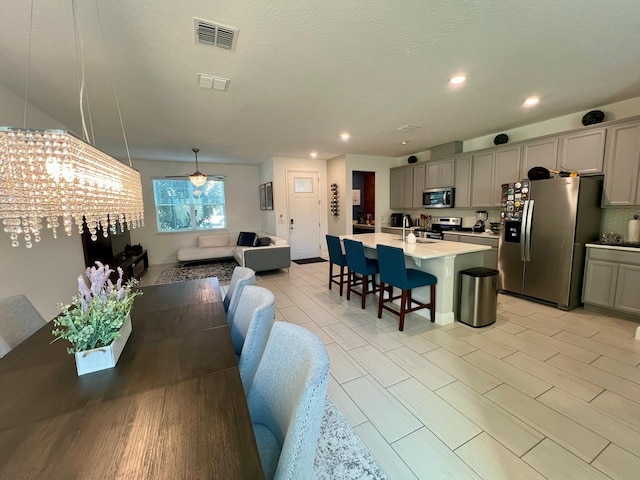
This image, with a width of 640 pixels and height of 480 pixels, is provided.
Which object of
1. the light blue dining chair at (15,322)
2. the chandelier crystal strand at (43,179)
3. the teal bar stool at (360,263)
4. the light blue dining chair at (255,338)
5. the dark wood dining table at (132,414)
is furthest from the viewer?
the teal bar stool at (360,263)

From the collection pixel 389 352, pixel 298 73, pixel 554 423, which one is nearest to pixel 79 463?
pixel 389 352

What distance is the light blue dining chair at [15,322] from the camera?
56.5 inches

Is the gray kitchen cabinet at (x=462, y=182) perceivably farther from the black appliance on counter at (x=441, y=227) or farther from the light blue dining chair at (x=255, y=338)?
the light blue dining chair at (x=255, y=338)

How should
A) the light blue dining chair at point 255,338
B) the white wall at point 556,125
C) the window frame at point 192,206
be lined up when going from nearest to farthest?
the light blue dining chair at point 255,338
the white wall at point 556,125
the window frame at point 192,206

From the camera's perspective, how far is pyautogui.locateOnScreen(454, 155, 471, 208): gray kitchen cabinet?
471cm

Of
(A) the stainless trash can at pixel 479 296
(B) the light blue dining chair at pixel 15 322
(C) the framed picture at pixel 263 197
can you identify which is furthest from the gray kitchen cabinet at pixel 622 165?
(C) the framed picture at pixel 263 197

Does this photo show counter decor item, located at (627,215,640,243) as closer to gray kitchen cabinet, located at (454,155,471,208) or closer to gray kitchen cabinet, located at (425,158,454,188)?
gray kitchen cabinet, located at (454,155,471,208)

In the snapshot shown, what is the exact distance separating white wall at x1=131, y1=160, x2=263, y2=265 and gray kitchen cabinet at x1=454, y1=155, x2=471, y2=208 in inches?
200

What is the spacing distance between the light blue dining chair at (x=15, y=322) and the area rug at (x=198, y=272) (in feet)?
10.8

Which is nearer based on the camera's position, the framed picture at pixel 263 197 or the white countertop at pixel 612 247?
the white countertop at pixel 612 247

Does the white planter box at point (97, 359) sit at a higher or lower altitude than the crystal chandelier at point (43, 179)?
lower

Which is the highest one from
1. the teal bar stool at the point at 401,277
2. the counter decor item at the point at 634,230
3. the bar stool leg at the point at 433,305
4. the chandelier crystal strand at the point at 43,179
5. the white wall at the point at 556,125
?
the white wall at the point at 556,125

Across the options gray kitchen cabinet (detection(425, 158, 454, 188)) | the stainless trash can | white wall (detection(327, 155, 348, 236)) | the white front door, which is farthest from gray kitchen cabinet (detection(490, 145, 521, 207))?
the white front door

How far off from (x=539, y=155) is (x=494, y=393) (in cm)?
348
